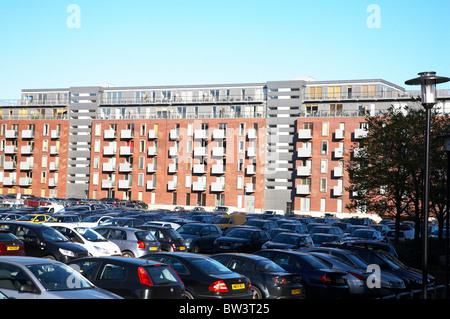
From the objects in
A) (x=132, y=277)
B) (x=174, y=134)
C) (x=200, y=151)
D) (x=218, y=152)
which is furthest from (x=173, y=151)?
(x=132, y=277)

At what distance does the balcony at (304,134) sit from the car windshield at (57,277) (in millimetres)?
70287

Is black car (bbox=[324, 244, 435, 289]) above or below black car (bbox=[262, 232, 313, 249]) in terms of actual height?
below

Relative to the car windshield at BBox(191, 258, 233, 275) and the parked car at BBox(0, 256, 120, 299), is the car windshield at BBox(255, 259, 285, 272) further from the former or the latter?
the parked car at BBox(0, 256, 120, 299)

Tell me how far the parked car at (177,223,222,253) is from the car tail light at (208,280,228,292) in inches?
554

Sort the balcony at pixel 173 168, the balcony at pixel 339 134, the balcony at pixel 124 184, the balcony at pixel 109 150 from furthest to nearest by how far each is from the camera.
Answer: the balcony at pixel 109 150, the balcony at pixel 124 184, the balcony at pixel 173 168, the balcony at pixel 339 134

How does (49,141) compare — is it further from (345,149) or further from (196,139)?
(345,149)

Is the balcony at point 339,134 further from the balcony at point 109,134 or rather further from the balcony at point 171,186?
the balcony at point 109,134

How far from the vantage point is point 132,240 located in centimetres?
2258

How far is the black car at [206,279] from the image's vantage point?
493 inches

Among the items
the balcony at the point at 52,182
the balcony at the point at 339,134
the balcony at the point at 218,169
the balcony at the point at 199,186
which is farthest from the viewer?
the balcony at the point at 52,182

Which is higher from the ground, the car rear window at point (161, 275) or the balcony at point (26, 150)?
the balcony at point (26, 150)

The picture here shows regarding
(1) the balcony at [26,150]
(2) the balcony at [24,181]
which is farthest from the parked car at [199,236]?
(1) the balcony at [26,150]

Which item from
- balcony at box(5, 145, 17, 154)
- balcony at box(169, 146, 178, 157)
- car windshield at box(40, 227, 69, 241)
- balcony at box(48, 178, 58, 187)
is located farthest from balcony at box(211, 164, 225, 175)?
car windshield at box(40, 227, 69, 241)

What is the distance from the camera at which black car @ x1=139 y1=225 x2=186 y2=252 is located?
2436cm
